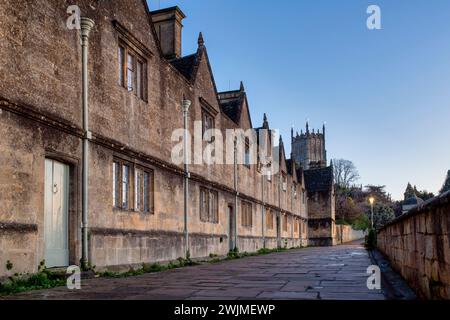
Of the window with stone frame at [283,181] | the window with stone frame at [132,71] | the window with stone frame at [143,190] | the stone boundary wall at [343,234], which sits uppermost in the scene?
the window with stone frame at [132,71]

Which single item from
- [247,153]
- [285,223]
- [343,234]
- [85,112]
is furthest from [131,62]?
[343,234]

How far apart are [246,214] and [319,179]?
31.4 metres

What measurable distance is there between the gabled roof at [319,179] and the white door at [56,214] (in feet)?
153

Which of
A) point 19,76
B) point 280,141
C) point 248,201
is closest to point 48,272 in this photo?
point 19,76

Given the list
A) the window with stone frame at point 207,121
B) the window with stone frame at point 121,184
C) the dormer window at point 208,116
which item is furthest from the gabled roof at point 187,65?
the window with stone frame at point 121,184

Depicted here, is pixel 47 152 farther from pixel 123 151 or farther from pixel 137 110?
pixel 137 110

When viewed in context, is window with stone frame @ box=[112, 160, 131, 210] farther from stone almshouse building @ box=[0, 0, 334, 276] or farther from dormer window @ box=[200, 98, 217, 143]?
dormer window @ box=[200, 98, 217, 143]

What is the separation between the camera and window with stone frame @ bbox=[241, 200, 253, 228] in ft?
85.6

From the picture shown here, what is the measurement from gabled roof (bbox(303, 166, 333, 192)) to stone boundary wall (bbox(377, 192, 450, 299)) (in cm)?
4842

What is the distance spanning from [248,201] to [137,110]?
1422 cm

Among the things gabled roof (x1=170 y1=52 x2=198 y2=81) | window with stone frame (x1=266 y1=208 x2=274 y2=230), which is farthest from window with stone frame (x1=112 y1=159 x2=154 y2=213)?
window with stone frame (x1=266 y1=208 x2=274 y2=230)

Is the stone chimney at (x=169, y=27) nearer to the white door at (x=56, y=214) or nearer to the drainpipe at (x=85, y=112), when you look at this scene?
the drainpipe at (x=85, y=112)

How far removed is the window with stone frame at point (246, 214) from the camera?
1027 inches

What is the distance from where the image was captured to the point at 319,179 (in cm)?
5666
